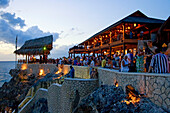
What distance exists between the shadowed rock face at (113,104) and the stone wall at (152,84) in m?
0.28

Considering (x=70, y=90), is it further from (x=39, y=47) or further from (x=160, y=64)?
(x=39, y=47)

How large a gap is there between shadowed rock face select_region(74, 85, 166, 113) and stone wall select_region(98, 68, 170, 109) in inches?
11.1

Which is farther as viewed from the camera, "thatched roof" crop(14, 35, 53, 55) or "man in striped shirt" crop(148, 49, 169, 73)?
"thatched roof" crop(14, 35, 53, 55)

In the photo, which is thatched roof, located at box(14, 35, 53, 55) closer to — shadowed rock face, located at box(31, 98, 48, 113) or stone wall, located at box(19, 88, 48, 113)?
stone wall, located at box(19, 88, 48, 113)

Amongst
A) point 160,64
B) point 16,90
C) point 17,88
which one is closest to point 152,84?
point 160,64

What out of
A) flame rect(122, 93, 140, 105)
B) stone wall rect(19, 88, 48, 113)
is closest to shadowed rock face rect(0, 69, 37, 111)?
stone wall rect(19, 88, 48, 113)

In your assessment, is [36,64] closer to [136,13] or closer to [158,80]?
[136,13]

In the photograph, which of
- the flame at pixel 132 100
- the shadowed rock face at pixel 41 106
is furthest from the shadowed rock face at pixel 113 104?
the shadowed rock face at pixel 41 106

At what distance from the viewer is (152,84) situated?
20.2 feet

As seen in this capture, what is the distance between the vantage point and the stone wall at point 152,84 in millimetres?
5598

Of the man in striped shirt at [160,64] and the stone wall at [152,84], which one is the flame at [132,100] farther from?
the man in striped shirt at [160,64]

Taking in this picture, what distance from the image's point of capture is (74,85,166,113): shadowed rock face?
5945 mm

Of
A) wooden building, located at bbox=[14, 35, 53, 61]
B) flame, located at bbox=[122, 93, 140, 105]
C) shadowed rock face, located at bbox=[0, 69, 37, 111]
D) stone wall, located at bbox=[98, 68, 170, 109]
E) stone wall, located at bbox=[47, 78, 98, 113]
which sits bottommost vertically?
shadowed rock face, located at bbox=[0, 69, 37, 111]

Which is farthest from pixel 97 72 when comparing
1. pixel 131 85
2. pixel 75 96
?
pixel 131 85
